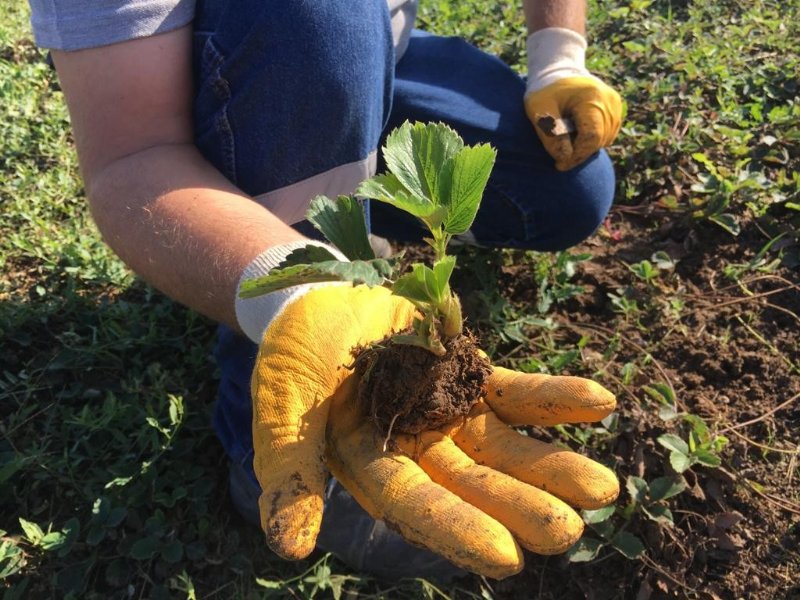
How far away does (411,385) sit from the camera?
4.56 feet

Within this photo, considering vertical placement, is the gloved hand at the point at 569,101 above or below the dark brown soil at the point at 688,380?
above

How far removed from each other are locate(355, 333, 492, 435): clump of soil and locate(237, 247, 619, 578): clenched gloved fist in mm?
33

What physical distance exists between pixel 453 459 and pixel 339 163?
998 mm

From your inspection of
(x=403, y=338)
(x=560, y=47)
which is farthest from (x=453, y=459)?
(x=560, y=47)

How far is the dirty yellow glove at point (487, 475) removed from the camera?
3.92ft

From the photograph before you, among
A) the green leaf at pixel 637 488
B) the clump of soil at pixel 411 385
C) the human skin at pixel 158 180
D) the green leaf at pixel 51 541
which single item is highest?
the human skin at pixel 158 180

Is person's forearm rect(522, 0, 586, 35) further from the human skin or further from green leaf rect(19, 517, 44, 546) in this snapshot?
green leaf rect(19, 517, 44, 546)

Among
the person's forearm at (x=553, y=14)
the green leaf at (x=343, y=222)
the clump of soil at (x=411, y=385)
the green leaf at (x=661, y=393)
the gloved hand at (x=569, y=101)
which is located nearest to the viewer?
the green leaf at (x=343, y=222)

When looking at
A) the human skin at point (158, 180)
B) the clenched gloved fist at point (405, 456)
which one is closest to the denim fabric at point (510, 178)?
the human skin at point (158, 180)

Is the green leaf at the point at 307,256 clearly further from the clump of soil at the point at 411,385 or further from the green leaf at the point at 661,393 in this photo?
the green leaf at the point at 661,393

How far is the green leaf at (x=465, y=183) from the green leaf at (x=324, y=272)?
0.14 m

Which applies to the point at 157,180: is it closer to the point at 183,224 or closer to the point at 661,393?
the point at 183,224

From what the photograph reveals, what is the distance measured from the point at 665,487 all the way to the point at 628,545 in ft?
0.63

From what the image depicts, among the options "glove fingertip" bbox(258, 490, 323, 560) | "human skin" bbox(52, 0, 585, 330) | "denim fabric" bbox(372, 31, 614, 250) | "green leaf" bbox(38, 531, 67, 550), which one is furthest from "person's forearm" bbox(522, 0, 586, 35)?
"green leaf" bbox(38, 531, 67, 550)
